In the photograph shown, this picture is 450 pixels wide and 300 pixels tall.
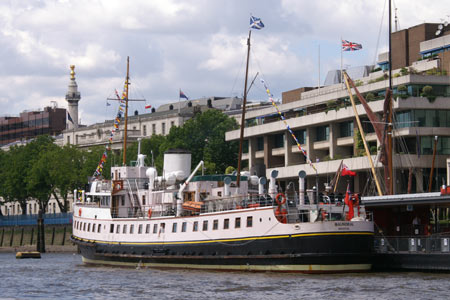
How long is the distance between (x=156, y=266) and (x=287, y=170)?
45.8m

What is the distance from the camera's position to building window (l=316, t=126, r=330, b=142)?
359 feet

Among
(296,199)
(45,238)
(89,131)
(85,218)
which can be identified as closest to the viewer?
(296,199)

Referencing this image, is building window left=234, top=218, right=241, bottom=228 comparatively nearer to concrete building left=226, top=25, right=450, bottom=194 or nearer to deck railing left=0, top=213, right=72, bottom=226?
concrete building left=226, top=25, right=450, bottom=194

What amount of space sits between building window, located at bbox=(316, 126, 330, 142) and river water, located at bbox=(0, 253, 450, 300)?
49095 millimetres

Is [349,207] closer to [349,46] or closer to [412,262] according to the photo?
[412,262]

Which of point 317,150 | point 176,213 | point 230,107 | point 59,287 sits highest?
point 230,107

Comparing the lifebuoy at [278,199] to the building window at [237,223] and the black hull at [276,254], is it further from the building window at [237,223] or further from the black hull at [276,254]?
the building window at [237,223]

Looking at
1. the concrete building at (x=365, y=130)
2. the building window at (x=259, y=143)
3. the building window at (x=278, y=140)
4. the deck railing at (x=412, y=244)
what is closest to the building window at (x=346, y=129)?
the concrete building at (x=365, y=130)

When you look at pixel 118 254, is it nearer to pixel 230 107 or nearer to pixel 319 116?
pixel 319 116

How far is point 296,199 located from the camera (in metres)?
60.0

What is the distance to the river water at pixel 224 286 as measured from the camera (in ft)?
156

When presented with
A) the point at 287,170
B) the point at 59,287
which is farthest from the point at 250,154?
the point at 59,287

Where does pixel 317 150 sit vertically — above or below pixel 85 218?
above

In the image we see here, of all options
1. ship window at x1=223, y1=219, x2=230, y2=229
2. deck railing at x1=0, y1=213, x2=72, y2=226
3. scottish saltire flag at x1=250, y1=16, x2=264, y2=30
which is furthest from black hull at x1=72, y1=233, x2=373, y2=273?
deck railing at x1=0, y1=213, x2=72, y2=226
